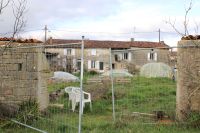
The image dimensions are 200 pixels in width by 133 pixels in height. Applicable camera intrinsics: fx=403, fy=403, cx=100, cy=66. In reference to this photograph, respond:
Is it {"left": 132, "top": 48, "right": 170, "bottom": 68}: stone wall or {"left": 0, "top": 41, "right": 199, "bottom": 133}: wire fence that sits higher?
{"left": 132, "top": 48, "right": 170, "bottom": 68}: stone wall

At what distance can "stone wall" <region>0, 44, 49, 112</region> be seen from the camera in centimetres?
1134

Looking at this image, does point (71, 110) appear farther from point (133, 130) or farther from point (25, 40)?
point (25, 40)

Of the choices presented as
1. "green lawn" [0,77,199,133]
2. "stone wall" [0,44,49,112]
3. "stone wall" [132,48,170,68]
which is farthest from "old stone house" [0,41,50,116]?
"stone wall" [132,48,170,68]

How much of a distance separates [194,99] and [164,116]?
2.86 ft

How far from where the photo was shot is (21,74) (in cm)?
1147

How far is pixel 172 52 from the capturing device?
9.54 metres

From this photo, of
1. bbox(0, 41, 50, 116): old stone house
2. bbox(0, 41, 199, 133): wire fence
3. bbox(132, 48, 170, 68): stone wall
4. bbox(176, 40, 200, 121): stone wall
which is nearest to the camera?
bbox(0, 41, 199, 133): wire fence

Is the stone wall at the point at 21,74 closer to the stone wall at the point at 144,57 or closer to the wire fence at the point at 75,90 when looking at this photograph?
the wire fence at the point at 75,90

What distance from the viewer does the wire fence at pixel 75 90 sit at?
901cm

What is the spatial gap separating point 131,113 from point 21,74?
337cm

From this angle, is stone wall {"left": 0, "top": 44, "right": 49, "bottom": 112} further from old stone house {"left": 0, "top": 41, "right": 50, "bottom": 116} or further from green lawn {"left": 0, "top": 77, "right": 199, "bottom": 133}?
green lawn {"left": 0, "top": 77, "right": 199, "bottom": 133}

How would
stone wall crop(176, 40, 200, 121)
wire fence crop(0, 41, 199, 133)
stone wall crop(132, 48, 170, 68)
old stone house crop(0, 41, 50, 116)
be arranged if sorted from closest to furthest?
wire fence crop(0, 41, 199, 133) < stone wall crop(132, 48, 170, 68) < stone wall crop(176, 40, 200, 121) < old stone house crop(0, 41, 50, 116)

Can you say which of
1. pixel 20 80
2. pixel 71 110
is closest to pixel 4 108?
pixel 20 80

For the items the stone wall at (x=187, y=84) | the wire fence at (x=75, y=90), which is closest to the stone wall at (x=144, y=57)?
the wire fence at (x=75, y=90)
